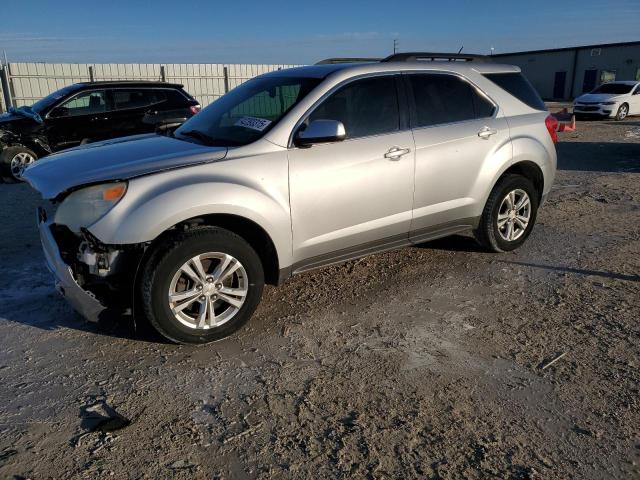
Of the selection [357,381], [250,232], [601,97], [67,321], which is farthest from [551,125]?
[601,97]

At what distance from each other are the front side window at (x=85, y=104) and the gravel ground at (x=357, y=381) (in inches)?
212

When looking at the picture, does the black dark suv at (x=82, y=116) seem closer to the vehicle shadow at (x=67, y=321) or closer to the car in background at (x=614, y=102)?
the vehicle shadow at (x=67, y=321)

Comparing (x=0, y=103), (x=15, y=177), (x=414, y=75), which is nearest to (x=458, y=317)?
(x=414, y=75)

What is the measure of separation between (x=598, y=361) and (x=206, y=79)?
19.1 metres

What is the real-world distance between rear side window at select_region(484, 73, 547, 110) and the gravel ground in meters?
1.59

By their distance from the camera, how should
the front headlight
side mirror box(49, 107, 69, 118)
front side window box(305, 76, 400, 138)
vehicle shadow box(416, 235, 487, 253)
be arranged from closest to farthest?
the front headlight, front side window box(305, 76, 400, 138), vehicle shadow box(416, 235, 487, 253), side mirror box(49, 107, 69, 118)

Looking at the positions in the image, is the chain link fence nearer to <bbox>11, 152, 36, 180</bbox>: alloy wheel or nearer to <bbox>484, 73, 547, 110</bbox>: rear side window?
<bbox>11, 152, 36, 180</bbox>: alloy wheel

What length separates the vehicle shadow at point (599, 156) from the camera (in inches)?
396

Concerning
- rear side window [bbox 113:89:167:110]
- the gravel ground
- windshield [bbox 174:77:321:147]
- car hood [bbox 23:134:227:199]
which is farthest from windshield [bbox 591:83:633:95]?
car hood [bbox 23:134:227:199]

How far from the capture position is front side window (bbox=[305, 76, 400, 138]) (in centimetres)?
398

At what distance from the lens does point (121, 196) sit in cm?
317

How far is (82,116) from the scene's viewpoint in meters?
9.59

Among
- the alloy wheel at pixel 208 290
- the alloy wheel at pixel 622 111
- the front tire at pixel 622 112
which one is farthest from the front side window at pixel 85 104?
the alloy wheel at pixel 622 111

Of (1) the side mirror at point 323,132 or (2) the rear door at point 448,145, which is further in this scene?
(2) the rear door at point 448,145
